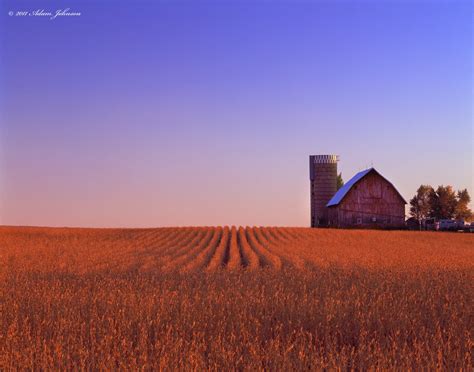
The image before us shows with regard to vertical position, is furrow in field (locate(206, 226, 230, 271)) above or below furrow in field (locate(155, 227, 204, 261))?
below

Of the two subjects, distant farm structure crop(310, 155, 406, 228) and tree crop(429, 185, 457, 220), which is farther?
tree crop(429, 185, 457, 220)

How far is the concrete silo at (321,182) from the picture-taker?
68.4 m

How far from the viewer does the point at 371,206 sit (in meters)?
58.1

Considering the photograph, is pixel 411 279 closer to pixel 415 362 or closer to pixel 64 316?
pixel 415 362

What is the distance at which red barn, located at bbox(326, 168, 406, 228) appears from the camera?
57594 millimetres

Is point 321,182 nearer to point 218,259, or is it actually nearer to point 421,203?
point 421,203

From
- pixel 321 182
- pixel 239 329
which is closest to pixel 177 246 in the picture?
pixel 239 329

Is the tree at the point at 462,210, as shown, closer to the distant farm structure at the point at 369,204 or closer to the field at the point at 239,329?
the distant farm structure at the point at 369,204

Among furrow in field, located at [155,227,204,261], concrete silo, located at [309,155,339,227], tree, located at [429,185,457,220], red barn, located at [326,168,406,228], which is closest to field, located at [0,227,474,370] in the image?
furrow in field, located at [155,227,204,261]

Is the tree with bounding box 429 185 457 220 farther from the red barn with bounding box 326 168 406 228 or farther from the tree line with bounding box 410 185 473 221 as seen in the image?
the red barn with bounding box 326 168 406 228

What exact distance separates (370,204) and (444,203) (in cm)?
2037

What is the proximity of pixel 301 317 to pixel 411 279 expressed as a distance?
4.73m

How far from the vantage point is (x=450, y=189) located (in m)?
74.0

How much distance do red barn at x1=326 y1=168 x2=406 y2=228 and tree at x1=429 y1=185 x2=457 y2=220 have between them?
16971mm
